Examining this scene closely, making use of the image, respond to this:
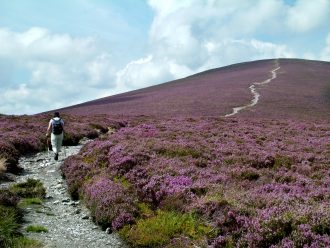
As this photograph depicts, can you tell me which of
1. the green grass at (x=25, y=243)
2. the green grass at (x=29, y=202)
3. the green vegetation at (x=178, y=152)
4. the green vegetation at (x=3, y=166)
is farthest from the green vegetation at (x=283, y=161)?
the green vegetation at (x=3, y=166)

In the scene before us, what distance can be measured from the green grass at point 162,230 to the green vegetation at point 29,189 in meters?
6.08

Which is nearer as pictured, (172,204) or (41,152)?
(172,204)

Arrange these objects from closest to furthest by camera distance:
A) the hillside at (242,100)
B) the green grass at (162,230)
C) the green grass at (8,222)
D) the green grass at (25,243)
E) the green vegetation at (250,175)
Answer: the green grass at (25,243)
the green grass at (8,222)
the green grass at (162,230)
the green vegetation at (250,175)
the hillside at (242,100)

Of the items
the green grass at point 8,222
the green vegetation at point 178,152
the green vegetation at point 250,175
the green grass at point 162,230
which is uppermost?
the green vegetation at point 178,152

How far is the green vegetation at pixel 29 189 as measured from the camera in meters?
16.5

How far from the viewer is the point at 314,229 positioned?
30.5ft

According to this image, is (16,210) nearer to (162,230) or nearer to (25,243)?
(25,243)

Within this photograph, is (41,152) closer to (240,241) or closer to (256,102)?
(240,241)

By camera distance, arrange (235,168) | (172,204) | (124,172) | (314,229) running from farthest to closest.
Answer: (124,172) < (235,168) < (172,204) < (314,229)

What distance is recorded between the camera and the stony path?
11680mm

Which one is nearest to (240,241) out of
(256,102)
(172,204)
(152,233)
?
(152,233)

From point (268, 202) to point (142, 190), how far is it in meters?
5.13

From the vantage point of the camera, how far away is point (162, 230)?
11430 mm

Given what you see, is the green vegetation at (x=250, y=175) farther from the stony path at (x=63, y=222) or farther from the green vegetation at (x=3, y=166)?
the green vegetation at (x=3, y=166)
